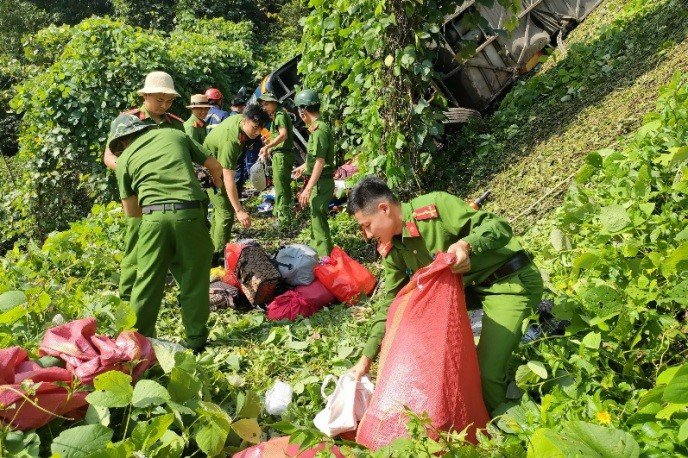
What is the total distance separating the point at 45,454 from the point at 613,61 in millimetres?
6925

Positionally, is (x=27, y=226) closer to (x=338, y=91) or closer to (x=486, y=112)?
(x=338, y=91)

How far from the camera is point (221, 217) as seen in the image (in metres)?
5.95

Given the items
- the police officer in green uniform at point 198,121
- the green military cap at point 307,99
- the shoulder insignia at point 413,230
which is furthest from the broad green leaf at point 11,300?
the police officer in green uniform at point 198,121

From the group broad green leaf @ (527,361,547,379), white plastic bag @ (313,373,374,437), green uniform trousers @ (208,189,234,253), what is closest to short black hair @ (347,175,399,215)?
white plastic bag @ (313,373,374,437)

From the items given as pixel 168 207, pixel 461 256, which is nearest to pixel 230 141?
pixel 168 207

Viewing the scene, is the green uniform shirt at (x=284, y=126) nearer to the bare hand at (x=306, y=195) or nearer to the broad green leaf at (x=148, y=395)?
the bare hand at (x=306, y=195)

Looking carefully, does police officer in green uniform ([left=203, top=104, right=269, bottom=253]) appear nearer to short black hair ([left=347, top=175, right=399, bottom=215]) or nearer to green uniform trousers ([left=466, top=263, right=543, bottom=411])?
short black hair ([left=347, top=175, right=399, bottom=215])

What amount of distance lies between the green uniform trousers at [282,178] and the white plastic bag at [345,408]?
392cm

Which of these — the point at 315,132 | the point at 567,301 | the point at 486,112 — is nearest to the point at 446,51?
the point at 486,112

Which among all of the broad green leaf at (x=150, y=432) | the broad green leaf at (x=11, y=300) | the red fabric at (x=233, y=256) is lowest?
the red fabric at (x=233, y=256)

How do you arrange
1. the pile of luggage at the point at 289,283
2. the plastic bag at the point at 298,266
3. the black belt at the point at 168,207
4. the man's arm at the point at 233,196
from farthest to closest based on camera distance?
the man's arm at the point at 233,196 → the plastic bag at the point at 298,266 → the pile of luggage at the point at 289,283 → the black belt at the point at 168,207

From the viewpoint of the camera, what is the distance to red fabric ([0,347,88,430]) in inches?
83.9

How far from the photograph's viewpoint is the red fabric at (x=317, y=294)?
475cm

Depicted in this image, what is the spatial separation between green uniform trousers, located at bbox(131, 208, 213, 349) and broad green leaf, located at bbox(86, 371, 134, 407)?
1.58m
